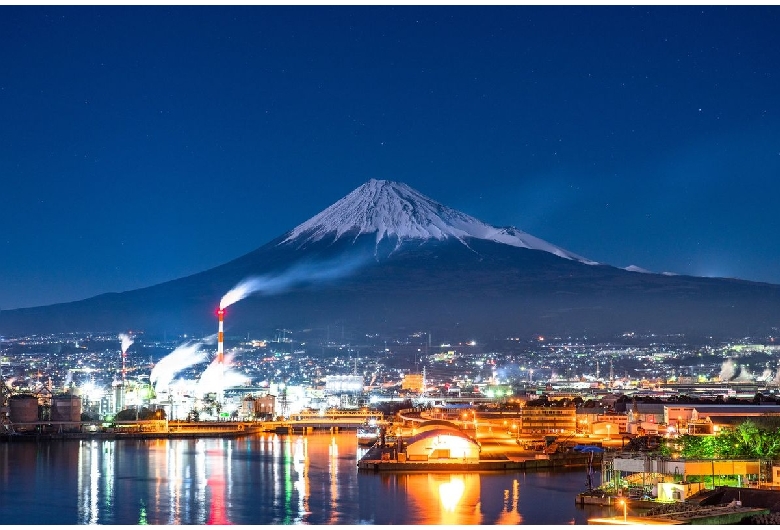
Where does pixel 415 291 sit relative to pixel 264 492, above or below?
above

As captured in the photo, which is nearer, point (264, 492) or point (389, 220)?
point (264, 492)

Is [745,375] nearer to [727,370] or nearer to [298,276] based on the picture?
[727,370]

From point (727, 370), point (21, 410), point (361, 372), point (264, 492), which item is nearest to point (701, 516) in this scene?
point (264, 492)

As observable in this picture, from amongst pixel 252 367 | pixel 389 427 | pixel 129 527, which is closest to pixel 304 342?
pixel 252 367

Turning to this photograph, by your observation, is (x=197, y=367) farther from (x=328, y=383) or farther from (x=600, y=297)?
(x=600, y=297)

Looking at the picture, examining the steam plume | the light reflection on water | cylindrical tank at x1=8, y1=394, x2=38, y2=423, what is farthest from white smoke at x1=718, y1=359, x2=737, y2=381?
the light reflection on water

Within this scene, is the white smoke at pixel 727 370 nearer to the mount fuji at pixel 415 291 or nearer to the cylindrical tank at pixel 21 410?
the mount fuji at pixel 415 291
